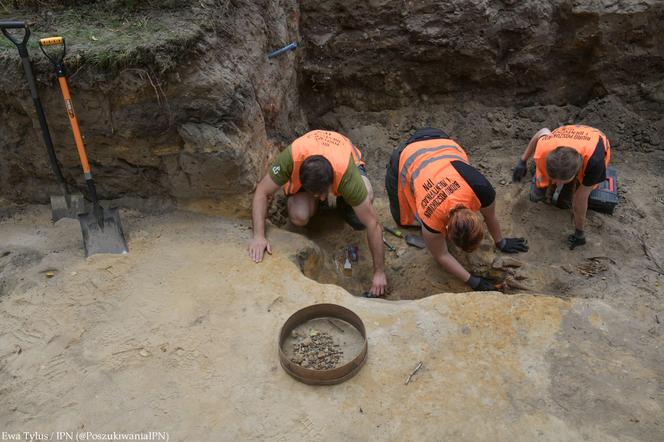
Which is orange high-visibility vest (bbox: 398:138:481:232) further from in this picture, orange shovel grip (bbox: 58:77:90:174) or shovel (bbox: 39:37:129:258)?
orange shovel grip (bbox: 58:77:90:174)

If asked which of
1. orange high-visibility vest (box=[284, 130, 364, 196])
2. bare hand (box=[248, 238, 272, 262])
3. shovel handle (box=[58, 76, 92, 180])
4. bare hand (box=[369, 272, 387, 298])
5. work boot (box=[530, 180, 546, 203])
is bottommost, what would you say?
bare hand (box=[369, 272, 387, 298])

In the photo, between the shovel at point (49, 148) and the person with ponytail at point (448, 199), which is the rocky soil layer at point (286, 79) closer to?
the shovel at point (49, 148)

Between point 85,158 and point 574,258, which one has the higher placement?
point 85,158

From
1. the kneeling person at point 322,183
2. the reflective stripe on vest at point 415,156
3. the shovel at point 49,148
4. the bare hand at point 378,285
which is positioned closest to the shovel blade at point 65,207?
the shovel at point 49,148

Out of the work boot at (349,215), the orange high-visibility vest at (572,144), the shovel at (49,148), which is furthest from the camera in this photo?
the work boot at (349,215)

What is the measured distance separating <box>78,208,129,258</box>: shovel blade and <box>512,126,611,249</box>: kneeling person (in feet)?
10.6

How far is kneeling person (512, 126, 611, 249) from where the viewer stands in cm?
345

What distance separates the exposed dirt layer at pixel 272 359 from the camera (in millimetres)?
2141

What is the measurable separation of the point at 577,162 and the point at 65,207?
385 cm

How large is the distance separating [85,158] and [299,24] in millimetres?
2757

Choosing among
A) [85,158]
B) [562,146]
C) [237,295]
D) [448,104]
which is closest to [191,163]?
[85,158]

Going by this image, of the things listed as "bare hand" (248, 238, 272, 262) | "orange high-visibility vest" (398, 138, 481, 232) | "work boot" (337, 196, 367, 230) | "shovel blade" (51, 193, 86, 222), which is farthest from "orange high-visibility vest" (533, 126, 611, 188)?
"shovel blade" (51, 193, 86, 222)

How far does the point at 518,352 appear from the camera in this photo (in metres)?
2.46

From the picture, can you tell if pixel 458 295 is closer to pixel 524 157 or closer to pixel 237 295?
pixel 237 295
